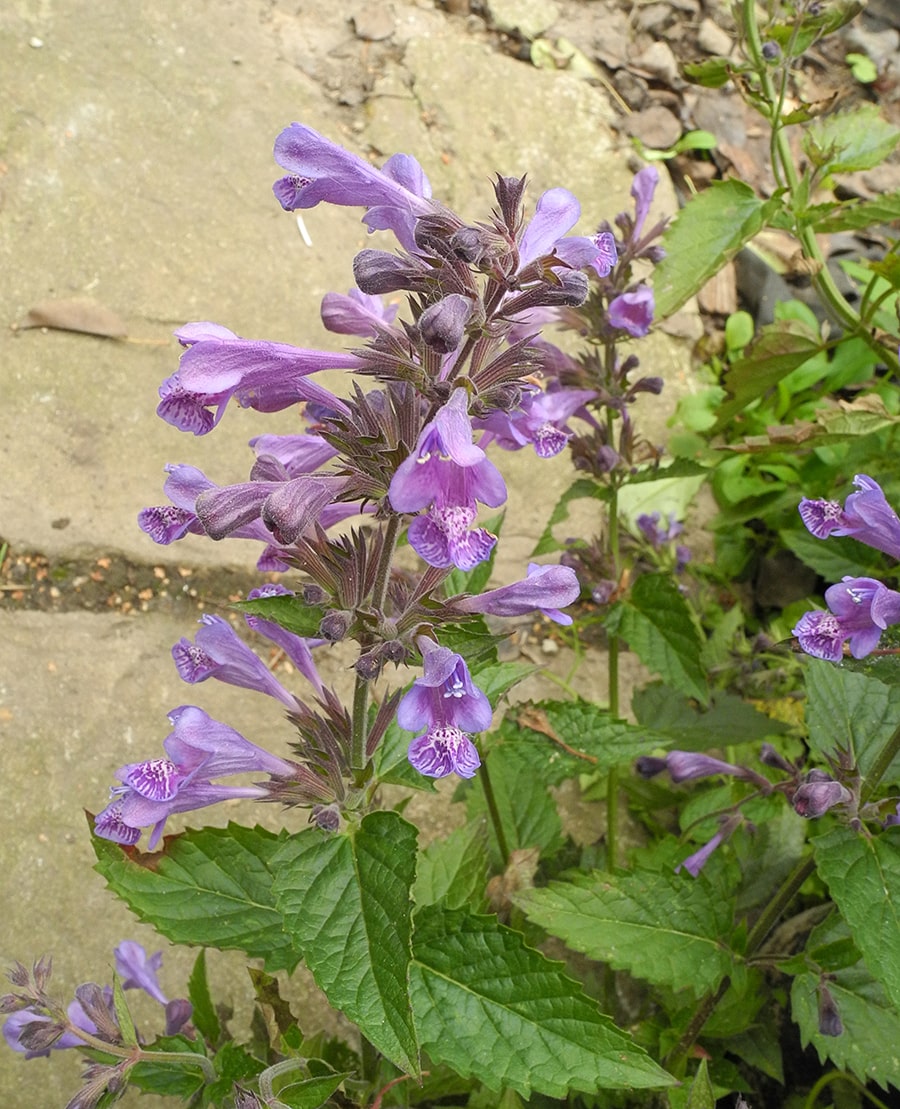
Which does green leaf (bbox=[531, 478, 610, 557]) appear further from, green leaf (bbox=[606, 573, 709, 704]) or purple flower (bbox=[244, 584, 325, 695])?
purple flower (bbox=[244, 584, 325, 695])

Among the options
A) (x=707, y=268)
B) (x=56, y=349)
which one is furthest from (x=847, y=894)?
(x=56, y=349)

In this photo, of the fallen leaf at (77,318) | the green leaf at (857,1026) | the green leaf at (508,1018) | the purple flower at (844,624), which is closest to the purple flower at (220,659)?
the green leaf at (508,1018)

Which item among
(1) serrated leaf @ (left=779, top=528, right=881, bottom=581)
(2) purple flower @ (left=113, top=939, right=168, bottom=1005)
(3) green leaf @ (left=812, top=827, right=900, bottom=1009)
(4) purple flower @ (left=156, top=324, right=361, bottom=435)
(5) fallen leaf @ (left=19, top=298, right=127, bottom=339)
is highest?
(4) purple flower @ (left=156, top=324, right=361, bottom=435)

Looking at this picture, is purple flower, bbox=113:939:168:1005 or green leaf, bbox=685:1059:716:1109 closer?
green leaf, bbox=685:1059:716:1109

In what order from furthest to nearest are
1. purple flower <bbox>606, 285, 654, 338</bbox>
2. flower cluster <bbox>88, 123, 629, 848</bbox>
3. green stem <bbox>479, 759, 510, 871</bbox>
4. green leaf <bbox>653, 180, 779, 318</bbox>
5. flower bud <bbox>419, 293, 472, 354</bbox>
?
green leaf <bbox>653, 180, 779, 318</bbox> < purple flower <bbox>606, 285, 654, 338</bbox> < green stem <bbox>479, 759, 510, 871</bbox> < flower cluster <bbox>88, 123, 629, 848</bbox> < flower bud <bbox>419, 293, 472, 354</bbox>

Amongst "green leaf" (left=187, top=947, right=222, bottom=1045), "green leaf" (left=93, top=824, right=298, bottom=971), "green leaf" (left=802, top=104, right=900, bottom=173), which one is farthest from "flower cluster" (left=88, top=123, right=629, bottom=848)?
"green leaf" (left=802, top=104, right=900, bottom=173)

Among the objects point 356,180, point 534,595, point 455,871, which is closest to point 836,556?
point 455,871

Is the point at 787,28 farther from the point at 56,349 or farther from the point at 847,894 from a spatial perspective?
the point at 56,349
